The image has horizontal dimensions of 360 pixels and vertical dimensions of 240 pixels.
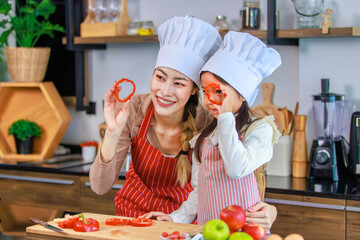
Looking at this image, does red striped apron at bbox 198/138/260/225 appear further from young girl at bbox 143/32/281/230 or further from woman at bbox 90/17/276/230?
woman at bbox 90/17/276/230

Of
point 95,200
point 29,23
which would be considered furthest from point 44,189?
point 29,23

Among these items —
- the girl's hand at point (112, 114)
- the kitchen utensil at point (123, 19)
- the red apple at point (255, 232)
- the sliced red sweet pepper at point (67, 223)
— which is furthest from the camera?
the kitchen utensil at point (123, 19)

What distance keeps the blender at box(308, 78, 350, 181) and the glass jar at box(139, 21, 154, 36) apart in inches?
45.3

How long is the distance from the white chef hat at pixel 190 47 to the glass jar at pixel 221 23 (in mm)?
1293

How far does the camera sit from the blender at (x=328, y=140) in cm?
323

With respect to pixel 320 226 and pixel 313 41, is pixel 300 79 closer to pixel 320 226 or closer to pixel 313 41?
pixel 313 41

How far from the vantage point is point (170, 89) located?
2.17 metres

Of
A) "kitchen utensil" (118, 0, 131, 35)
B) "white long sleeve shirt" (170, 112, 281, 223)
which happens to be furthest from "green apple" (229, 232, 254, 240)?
"kitchen utensil" (118, 0, 131, 35)

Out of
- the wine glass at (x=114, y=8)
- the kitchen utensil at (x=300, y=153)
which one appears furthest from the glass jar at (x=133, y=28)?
the kitchen utensil at (x=300, y=153)

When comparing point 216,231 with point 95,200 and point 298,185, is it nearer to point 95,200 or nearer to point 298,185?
point 298,185

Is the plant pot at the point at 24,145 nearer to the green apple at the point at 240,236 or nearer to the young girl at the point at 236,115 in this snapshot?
the young girl at the point at 236,115

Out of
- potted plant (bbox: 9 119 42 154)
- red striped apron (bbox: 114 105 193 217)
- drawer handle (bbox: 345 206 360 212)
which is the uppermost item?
red striped apron (bbox: 114 105 193 217)

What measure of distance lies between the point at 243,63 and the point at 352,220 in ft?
4.29

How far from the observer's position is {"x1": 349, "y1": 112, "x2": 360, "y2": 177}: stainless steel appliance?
10.4ft
